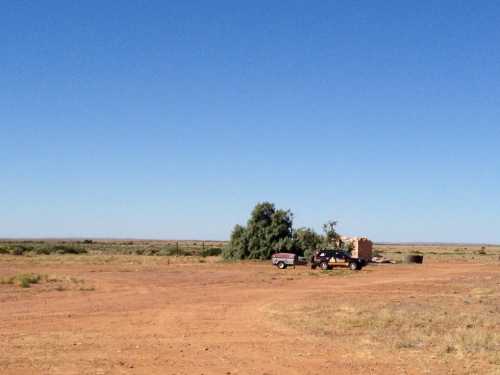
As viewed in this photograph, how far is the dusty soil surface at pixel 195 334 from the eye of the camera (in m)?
13.8

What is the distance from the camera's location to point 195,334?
18.0m

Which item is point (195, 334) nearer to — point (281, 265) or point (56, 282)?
point (56, 282)

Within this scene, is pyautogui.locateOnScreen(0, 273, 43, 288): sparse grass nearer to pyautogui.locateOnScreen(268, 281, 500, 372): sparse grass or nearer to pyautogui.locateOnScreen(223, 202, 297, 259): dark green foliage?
pyautogui.locateOnScreen(268, 281, 500, 372): sparse grass

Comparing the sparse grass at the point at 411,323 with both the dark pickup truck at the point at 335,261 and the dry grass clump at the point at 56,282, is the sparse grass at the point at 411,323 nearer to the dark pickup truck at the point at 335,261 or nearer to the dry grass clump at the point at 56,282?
the dry grass clump at the point at 56,282

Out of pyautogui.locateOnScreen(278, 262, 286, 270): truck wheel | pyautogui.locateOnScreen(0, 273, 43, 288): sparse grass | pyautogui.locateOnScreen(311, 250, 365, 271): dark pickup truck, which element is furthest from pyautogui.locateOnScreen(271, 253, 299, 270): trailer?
pyautogui.locateOnScreen(0, 273, 43, 288): sparse grass

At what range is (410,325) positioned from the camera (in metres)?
19.8

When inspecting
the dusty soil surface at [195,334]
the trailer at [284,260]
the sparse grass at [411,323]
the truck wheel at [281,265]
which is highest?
the trailer at [284,260]

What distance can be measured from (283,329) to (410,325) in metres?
4.08

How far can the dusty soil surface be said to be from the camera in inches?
542

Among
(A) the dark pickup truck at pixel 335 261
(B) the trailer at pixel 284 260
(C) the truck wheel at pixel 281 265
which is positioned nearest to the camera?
(A) the dark pickup truck at pixel 335 261

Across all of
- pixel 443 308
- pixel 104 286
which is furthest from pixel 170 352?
pixel 104 286

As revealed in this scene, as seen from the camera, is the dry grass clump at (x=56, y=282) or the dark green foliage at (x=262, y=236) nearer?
the dry grass clump at (x=56, y=282)

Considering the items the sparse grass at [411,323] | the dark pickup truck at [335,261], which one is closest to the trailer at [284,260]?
the dark pickup truck at [335,261]

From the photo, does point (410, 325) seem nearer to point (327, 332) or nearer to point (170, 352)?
point (327, 332)
